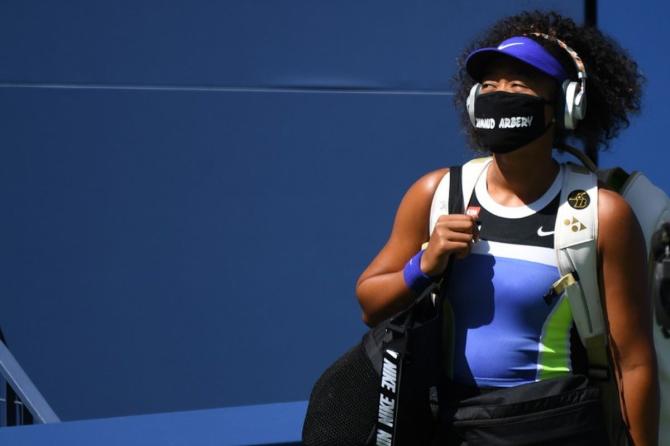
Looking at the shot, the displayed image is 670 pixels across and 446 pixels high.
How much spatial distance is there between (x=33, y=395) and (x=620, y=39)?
332 centimetres

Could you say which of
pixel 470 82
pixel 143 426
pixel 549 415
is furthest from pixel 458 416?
pixel 143 426

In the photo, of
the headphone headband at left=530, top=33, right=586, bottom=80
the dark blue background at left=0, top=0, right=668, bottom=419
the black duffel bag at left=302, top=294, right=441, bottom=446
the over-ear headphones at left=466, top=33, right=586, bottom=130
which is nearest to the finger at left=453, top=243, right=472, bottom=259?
the black duffel bag at left=302, top=294, right=441, bottom=446

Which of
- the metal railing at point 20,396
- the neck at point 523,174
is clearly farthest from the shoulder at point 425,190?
the metal railing at point 20,396

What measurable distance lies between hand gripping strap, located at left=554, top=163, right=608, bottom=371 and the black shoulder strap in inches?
8.2

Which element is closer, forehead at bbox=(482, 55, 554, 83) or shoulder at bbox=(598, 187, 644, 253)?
shoulder at bbox=(598, 187, 644, 253)

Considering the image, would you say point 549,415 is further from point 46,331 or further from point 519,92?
point 46,331

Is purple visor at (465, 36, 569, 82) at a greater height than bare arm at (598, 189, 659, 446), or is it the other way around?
purple visor at (465, 36, 569, 82)

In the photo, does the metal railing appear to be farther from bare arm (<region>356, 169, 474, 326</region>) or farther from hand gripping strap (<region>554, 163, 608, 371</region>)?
hand gripping strap (<region>554, 163, 608, 371</region>)

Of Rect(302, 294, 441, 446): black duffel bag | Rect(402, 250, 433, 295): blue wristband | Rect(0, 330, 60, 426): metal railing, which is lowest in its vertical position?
Rect(0, 330, 60, 426): metal railing

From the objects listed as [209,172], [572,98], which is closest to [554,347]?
[572,98]

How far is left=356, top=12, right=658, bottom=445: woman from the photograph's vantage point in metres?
2.17

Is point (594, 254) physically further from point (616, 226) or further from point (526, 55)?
point (526, 55)

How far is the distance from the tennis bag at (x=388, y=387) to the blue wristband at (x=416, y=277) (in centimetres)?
3

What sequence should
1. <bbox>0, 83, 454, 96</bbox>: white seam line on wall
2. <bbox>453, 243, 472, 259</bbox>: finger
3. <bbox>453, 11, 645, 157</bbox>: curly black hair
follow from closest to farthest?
<bbox>453, 243, 472, 259</bbox>: finger → <bbox>453, 11, 645, 157</bbox>: curly black hair → <bbox>0, 83, 454, 96</bbox>: white seam line on wall
